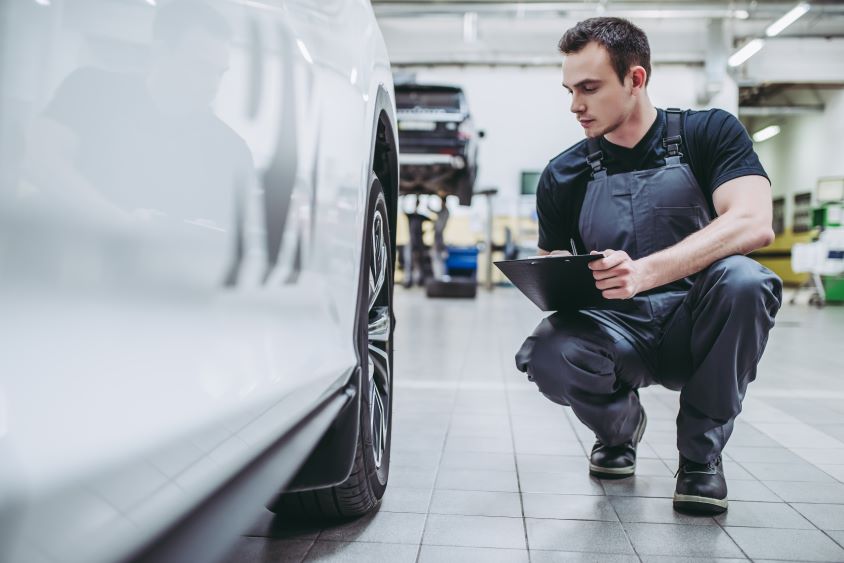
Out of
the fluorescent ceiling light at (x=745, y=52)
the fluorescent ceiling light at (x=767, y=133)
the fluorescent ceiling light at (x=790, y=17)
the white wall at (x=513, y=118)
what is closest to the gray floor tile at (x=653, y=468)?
the fluorescent ceiling light at (x=790, y=17)

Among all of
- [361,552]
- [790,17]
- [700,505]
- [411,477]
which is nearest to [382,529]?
[361,552]

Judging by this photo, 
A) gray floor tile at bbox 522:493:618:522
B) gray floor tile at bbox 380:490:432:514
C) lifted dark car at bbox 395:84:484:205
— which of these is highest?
lifted dark car at bbox 395:84:484:205

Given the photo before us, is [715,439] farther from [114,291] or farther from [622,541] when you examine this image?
[114,291]

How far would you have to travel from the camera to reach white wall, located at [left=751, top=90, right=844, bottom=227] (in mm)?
15602

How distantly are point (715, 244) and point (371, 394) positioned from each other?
0.88 metres

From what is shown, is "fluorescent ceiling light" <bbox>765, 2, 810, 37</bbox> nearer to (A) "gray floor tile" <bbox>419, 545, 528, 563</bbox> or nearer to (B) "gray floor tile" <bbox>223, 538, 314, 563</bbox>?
(A) "gray floor tile" <bbox>419, 545, 528, 563</bbox>

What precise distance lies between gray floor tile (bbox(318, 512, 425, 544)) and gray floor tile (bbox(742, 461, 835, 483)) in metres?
A: 1.04

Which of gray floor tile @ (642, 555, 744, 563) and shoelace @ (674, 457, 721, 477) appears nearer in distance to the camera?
gray floor tile @ (642, 555, 744, 563)

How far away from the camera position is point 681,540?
5.24 feet

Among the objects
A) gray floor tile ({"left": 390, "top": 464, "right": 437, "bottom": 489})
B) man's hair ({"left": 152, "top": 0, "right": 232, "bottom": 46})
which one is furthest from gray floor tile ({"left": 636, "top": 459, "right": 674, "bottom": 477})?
man's hair ({"left": 152, "top": 0, "right": 232, "bottom": 46})

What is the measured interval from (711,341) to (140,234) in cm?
152

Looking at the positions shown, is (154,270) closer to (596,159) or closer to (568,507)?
(568,507)

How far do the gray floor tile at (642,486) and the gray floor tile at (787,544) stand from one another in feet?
0.89

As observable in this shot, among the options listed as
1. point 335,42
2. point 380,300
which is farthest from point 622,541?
point 335,42
